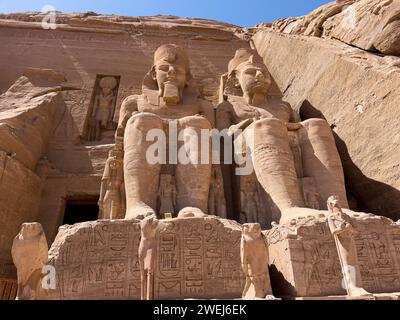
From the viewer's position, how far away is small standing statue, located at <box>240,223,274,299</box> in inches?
90.0

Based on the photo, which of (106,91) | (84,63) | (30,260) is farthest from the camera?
(84,63)

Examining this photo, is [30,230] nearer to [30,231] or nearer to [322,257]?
[30,231]

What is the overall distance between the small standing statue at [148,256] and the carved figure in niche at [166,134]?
1.31 ft

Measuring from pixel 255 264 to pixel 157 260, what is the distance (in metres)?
0.69

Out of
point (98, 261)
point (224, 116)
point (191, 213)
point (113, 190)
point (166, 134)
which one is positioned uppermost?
point (224, 116)

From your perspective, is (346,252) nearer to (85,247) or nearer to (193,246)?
(193,246)

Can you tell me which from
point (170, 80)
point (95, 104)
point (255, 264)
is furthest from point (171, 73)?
point (255, 264)

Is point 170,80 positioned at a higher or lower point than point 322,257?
higher

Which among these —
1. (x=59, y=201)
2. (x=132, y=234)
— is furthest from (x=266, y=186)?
(x=59, y=201)

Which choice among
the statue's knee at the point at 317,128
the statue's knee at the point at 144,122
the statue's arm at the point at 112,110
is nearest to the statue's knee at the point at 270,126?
the statue's knee at the point at 317,128

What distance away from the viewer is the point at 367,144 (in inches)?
149

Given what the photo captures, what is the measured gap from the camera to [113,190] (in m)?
3.41

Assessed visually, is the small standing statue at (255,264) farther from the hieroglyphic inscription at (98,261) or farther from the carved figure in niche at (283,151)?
the hieroglyphic inscription at (98,261)

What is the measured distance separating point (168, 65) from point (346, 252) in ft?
9.32
